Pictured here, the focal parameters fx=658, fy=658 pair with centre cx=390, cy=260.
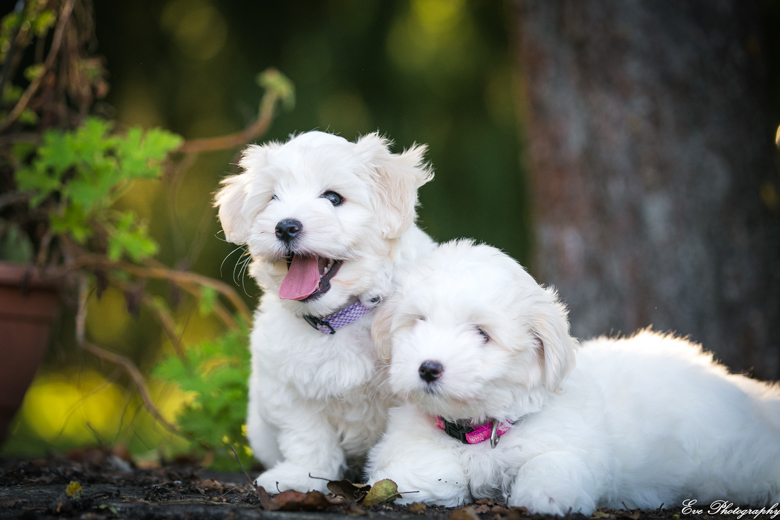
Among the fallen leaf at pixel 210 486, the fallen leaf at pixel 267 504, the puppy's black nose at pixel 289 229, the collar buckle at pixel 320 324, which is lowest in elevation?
the fallen leaf at pixel 210 486

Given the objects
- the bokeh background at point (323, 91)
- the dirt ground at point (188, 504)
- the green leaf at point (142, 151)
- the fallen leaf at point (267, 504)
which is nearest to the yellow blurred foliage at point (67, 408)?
Answer: the bokeh background at point (323, 91)

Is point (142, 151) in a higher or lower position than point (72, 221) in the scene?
higher

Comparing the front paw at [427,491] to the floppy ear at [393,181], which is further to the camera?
the floppy ear at [393,181]

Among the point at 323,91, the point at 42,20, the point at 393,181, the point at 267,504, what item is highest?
the point at 323,91

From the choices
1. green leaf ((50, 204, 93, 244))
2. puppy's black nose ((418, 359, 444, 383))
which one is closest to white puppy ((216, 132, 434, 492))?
puppy's black nose ((418, 359, 444, 383))

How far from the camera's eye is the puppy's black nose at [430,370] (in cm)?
243

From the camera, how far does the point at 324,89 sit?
842 cm

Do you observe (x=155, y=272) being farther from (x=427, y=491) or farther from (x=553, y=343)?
(x=553, y=343)

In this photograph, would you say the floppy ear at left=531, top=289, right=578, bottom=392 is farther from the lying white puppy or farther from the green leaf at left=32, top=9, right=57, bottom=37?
the green leaf at left=32, top=9, right=57, bottom=37

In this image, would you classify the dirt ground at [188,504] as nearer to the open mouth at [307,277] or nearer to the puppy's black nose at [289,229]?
the open mouth at [307,277]

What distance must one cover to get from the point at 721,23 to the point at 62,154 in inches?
193

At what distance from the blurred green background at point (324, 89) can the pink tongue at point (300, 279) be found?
533 cm

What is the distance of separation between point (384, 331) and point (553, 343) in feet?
2.31

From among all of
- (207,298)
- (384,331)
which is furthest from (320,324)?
(207,298)
